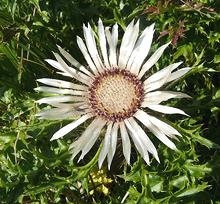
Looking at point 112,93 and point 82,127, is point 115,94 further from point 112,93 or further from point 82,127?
point 82,127

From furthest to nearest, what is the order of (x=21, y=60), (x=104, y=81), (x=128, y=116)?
1. (x=21, y=60)
2. (x=104, y=81)
3. (x=128, y=116)

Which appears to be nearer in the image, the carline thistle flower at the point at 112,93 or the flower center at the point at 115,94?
the carline thistle flower at the point at 112,93

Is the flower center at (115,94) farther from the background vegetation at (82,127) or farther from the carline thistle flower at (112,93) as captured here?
the background vegetation at (82,127)

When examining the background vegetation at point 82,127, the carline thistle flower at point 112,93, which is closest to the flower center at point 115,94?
the carline thistle flower at point 112,93

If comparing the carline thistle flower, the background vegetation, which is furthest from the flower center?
the background vegetation

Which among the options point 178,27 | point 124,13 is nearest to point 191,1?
point 178,27

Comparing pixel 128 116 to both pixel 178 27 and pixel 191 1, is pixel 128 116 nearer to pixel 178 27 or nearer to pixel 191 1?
pixel 178 27
